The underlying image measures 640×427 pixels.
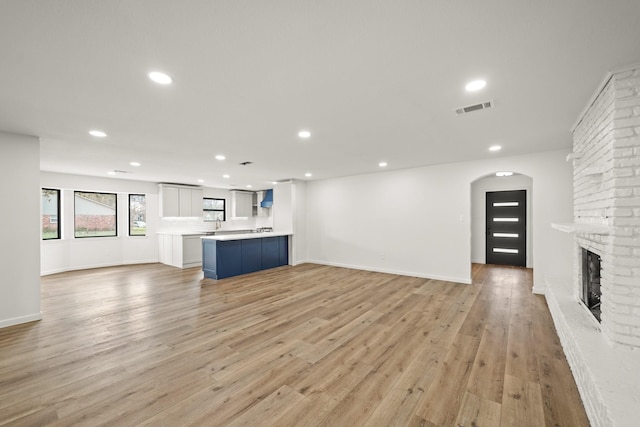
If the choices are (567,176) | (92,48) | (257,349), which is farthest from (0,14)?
(567,176)

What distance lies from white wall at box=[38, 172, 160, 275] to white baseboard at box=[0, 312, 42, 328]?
3912 millimetres

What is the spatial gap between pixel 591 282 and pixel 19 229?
7.14 metres

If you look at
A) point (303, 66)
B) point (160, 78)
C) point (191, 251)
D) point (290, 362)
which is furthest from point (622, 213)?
point (191, 251)

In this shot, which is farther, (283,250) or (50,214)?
(283,250)

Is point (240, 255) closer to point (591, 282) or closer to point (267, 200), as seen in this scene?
point (267, 200)

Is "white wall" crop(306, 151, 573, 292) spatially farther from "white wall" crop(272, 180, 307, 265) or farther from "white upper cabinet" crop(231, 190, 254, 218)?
"white upper cabinet" crop(231, 190, 254, 218)

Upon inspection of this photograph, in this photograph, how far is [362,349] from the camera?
2.79 metres

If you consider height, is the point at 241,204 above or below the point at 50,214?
above

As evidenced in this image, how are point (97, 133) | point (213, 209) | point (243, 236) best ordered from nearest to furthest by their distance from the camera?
1. point (97, 133)
2. point (243, 236)
3. point (213, 209)

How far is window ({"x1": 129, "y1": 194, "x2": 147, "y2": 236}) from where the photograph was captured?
8.05m

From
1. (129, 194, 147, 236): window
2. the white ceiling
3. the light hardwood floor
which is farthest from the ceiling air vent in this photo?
(129, 194, 147, 236): window

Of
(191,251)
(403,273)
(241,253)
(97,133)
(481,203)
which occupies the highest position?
(97,133)

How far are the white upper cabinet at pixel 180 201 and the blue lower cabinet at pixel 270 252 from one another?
3.19 metres

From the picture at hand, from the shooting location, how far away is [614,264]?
2.11 meters
